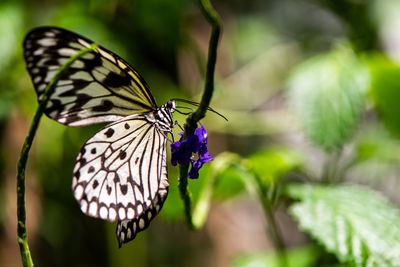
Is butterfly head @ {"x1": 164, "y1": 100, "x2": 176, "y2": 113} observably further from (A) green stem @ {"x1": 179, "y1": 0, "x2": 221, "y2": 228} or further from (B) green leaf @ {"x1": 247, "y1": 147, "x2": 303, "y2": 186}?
(B) green leaf @ {"x1": 247, "y1": 147, "x2": 303, "y2": 186}

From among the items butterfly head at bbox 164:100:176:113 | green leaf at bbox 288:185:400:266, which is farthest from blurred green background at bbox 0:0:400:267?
butterfly head at bbox 164:100:176:113

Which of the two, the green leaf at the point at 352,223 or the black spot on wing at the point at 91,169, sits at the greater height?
the black spot on wing at the point at 91,169

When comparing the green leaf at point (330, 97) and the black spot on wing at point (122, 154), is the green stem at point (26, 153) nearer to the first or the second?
the black spot on wing at point (122, 154)

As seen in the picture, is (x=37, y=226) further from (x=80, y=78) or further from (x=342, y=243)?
(x=342, y=243)

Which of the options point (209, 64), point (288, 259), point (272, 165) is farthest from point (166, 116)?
point (288, 259)

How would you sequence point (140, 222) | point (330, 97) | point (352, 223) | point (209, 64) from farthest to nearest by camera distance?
point (330, 97)
point (352, 223)
point (140, 222)
point (209, 64)

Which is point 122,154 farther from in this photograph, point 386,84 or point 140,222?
point 386,84

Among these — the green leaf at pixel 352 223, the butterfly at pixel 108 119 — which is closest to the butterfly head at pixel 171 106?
the butterfly at pixel 108 119
